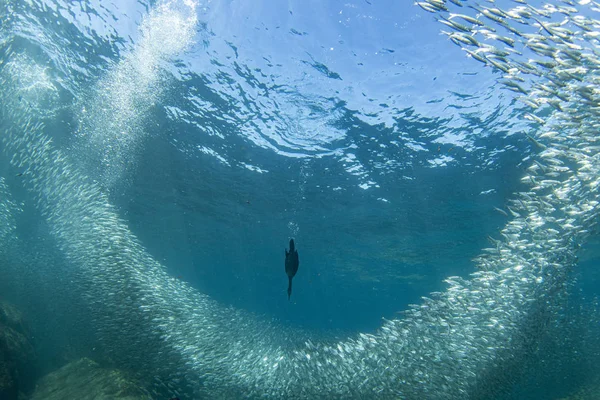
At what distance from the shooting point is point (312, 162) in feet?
60.4

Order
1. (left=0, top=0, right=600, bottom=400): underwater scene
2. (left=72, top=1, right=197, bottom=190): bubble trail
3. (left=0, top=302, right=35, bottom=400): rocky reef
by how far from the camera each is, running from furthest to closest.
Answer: (left=72, top=1, right=197, bottom=190): bubble trail → (left=0, top=302, right=35, bottom=400): rocky reef → (left=0, top=0, right=600, bottom=400): underwater scene

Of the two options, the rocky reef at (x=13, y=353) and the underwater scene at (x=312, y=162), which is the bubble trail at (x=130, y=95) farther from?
the rocky reef at (x=13, y=353)

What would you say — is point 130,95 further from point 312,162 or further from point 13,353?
point 13,353

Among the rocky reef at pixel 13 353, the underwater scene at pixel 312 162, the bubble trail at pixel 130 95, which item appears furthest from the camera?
the bubble trail at pixel 130 95

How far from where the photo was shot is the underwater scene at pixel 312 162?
10.2 m

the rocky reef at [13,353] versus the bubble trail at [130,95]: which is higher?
the bubble trail at [130,95]

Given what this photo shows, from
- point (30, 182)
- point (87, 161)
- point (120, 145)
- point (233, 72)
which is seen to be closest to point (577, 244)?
point (233, 72)

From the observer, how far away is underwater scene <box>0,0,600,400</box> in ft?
33.3

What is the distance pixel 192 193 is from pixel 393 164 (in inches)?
627

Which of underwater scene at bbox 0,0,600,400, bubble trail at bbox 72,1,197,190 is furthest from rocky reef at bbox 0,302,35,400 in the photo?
bubble trail at bbox 72,1,197,190

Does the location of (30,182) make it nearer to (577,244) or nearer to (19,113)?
(19,113)

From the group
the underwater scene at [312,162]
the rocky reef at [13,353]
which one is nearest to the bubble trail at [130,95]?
the underwater scene at [312,162]

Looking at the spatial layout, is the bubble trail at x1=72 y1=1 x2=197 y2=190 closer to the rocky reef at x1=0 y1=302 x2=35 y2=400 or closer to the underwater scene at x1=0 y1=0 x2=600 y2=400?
the underwater scene at x1=0 y1=0 x2=600 y2=400

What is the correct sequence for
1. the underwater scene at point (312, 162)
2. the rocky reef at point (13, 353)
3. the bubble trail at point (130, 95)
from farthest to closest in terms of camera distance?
the bubble trail at point (130, 95) < the rocky reef at point (13, 353) < the underwater scene at point (312, 162)
